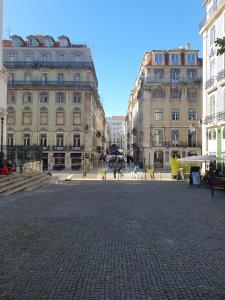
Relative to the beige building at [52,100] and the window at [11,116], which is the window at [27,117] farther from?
the window at [11,116]

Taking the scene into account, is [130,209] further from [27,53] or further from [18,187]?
[27,53]

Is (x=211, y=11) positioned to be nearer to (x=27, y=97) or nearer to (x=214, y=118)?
(x=214, y=118)

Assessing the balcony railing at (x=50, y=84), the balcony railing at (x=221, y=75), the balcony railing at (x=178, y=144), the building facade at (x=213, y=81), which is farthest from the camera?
the balcony railing at (x=178, y=144)

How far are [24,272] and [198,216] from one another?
7098mm

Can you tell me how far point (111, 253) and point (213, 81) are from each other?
86.2 feet

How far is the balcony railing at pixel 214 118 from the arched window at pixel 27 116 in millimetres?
29221

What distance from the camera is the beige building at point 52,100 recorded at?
53.2 meters

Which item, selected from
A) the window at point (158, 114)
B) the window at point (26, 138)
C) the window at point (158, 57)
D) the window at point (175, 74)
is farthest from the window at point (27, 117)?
the window at point (175, 74)

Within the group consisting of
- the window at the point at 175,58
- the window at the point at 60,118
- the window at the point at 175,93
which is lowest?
the window at the point at 60,118

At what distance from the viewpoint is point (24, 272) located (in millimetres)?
5984

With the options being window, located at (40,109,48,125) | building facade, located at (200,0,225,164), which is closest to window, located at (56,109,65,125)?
window, located at (40,109,48,125)

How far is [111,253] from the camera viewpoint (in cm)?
714

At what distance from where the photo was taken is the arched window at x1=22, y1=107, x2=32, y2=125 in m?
53.6

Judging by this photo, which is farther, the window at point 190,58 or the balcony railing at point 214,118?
the window at point 190,58
